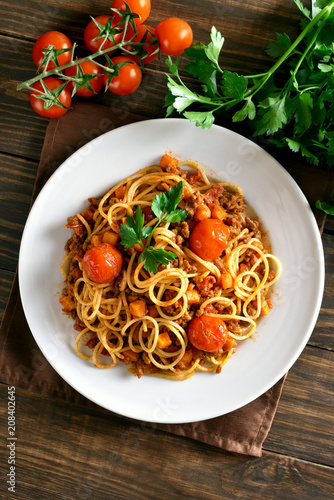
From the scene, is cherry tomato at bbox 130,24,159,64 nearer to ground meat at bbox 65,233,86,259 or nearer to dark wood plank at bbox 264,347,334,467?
ground meat at bbox 65,233,86,259

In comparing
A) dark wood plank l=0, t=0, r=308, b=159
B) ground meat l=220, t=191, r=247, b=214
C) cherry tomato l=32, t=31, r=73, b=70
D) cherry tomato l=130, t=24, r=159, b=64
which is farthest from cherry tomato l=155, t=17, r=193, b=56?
ground meat l=220, t=191, r=247, b=214

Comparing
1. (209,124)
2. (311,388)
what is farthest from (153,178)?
(311,388)

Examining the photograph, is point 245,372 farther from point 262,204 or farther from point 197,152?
point 197,152

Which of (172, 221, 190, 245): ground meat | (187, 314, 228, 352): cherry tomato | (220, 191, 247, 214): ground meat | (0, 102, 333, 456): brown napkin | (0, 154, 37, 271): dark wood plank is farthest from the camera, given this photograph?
(0, 154, 37, 271): dark wood plank

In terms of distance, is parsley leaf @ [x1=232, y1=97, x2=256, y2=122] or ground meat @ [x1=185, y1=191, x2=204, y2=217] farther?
ground meat @ [x1=185, y1=191, x2=204, y2=217]

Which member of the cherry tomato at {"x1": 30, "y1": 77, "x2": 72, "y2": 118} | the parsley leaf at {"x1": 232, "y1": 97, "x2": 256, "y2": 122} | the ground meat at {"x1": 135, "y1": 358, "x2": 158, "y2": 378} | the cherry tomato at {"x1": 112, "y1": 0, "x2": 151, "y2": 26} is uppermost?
the cherry tomato at {"x1": 112, "y1": 0, "x2": 151, "y2": 26}

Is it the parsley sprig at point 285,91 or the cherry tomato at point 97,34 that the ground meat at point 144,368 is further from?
the cherry tomato at point 97,34
